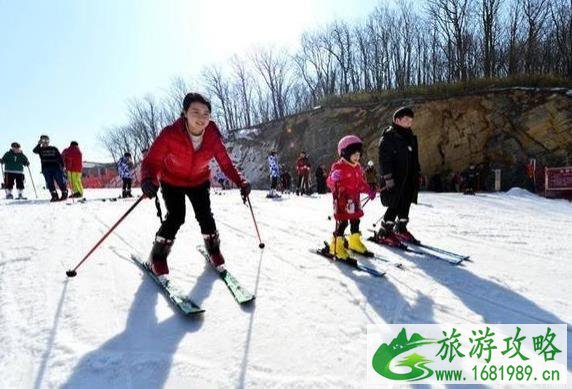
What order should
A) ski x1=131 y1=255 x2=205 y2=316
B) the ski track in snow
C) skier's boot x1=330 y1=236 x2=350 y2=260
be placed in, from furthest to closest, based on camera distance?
skier's boot x1=330 y1=236 x2=350 y2=260 → ski x1=131 y1=255 x2=205 y2=316 → the ski track in snow

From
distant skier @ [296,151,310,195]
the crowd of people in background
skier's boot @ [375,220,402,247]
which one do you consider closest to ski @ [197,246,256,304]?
skier's boot @ [375,220,402,247]

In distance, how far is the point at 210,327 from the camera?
2631mm

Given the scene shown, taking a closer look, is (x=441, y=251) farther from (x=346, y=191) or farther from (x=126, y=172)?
(x=126, y=172)

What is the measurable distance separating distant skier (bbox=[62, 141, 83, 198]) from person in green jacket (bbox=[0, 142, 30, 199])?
61.4 inches

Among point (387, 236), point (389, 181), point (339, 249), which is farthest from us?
point (387, 236)

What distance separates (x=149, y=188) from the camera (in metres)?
3.30

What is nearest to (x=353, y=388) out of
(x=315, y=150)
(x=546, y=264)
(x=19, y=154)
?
(x=546, y=264)

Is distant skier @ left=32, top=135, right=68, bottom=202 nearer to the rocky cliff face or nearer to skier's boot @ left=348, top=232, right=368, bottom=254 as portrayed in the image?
skier's boot @ left=348, top=232, right=368, bottom=254

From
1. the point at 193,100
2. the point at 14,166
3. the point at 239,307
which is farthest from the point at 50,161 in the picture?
the point at 239,307

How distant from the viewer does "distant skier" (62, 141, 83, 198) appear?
1229 centimetres

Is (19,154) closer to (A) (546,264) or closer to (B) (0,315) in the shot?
(B) (0,315)

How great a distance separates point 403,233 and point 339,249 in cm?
148

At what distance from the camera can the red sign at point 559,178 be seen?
1345cm

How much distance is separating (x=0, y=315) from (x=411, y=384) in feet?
9.23
